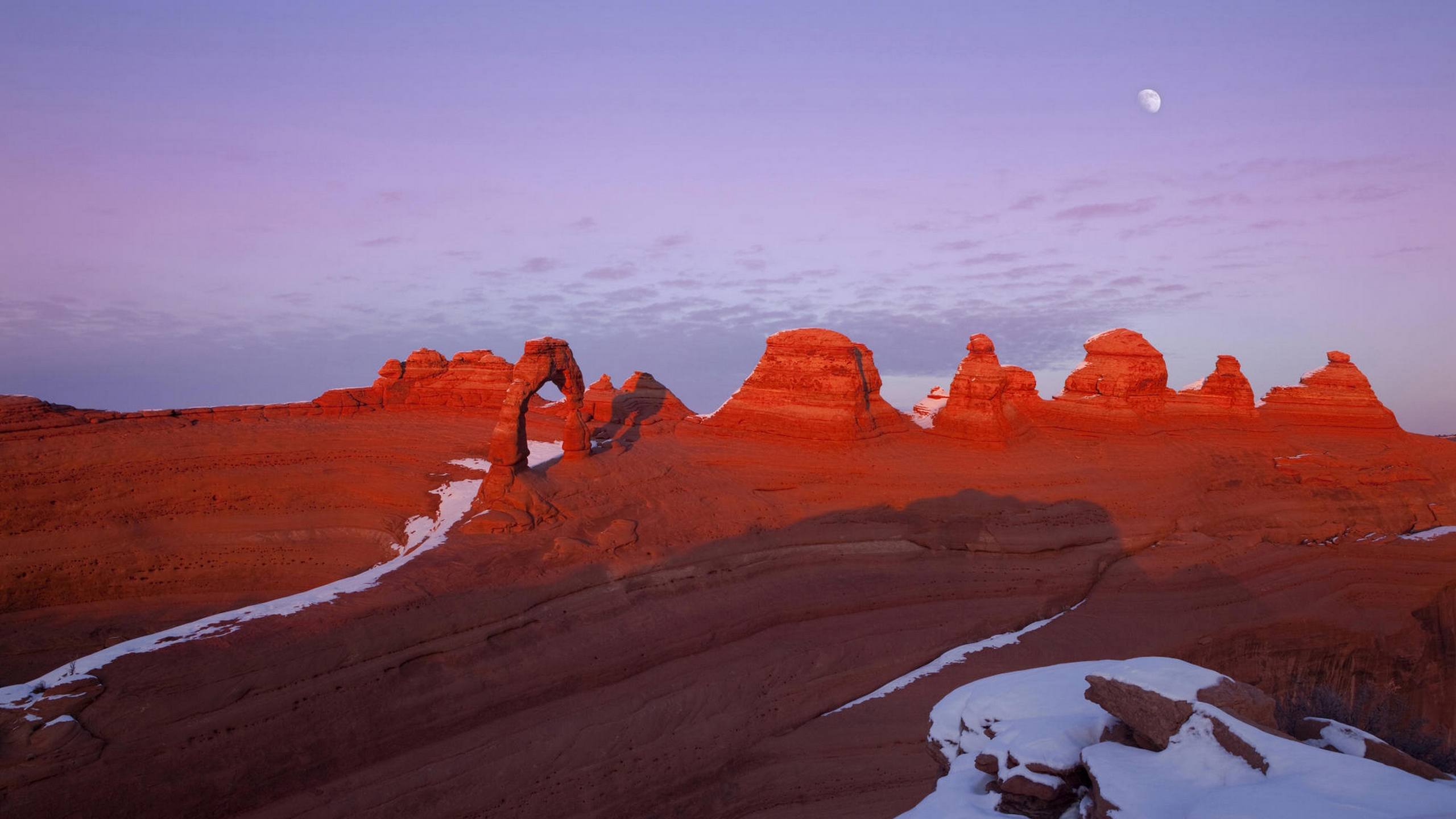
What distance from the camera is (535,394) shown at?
18.4 metres

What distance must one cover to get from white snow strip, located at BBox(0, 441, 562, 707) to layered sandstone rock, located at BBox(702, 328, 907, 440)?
6.69 m

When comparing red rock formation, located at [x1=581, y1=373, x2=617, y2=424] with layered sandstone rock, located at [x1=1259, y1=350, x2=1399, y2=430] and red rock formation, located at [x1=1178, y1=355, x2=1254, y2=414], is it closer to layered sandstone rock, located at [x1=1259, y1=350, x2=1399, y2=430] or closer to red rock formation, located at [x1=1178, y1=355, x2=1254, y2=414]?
red rock formation, located at [x1=1178, y1=355, x2=1254, y2=414]

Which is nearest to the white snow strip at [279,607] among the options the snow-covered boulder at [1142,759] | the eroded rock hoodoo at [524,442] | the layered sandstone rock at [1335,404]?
the eroded rock hoodoo at [524,442]

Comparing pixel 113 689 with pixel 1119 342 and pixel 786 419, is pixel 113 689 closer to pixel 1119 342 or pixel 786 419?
pixel 786 419

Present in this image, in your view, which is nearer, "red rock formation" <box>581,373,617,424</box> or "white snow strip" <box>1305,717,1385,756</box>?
"white snow strip" <box>1305,717,1385,756</box>

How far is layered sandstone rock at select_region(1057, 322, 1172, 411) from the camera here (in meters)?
24.6

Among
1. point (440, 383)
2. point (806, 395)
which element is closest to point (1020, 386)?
point (806, 395)

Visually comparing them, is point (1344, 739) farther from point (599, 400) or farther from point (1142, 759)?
point (599, 400)

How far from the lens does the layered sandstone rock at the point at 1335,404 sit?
26.6m

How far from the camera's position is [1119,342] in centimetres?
2503

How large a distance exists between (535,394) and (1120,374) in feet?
59.1

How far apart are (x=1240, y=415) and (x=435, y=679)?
2676 centimetres

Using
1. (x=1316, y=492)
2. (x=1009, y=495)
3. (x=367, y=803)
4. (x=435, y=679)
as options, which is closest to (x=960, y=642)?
(x=1009, y=495)

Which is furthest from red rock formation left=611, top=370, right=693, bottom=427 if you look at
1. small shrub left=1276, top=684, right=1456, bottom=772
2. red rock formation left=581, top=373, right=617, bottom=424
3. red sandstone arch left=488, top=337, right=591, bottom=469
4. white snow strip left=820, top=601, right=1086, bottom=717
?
small shrub left=1276, top=684, right=1456, bottom=772
